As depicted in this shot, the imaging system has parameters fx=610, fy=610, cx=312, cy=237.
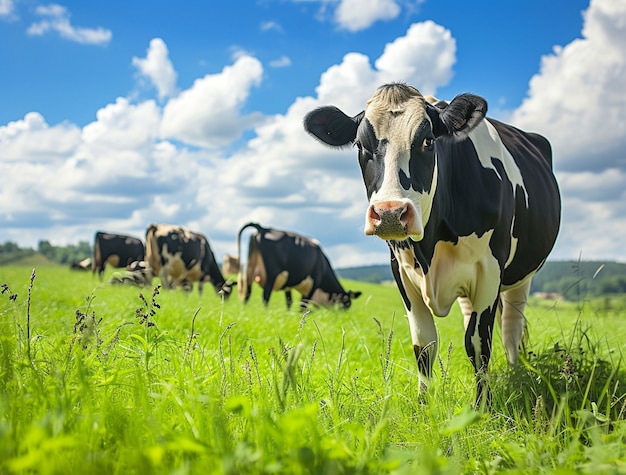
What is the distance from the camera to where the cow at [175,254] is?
2448 centimetres

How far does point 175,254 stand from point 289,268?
805cm

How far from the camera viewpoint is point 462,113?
15.4 feet

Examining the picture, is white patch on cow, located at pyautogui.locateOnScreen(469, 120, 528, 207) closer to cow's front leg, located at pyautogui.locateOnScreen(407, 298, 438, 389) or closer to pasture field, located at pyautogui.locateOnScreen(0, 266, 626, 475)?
cow's front leg, located at pyautogui.locateOnScreen(407, 298, 438, 389)

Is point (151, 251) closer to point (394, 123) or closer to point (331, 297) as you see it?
point (331, 297)

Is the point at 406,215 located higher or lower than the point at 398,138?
lower

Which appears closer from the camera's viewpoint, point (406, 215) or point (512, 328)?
point (406, 215)

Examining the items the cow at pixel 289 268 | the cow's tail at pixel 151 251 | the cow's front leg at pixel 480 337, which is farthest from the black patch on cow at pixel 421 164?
the cow's tail at pixel 151 251

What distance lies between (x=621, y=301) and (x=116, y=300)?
7.43 metres

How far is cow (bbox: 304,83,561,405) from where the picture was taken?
14.2 feet

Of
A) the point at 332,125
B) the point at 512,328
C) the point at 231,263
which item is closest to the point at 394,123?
the point at 332,125

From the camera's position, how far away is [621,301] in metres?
6.13

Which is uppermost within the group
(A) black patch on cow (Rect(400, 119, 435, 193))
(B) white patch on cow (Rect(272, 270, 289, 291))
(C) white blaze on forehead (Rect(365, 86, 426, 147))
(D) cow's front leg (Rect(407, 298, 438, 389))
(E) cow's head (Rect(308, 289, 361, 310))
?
(C) white blaze on forehead (Rect(365, 86, 426, 147))

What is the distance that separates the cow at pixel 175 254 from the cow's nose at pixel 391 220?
19.9 m

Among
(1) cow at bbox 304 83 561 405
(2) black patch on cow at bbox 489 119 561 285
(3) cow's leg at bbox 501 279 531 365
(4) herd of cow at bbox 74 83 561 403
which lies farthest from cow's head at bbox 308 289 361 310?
(1) cow at bbox 304 83 561 405
